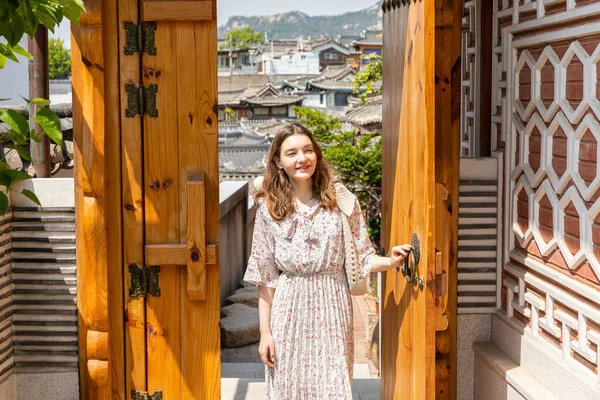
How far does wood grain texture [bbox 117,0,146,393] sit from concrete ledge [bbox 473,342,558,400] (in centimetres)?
153

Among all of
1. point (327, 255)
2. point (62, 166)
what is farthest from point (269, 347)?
point (62, 166)

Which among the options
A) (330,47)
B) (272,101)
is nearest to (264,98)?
(272,101)

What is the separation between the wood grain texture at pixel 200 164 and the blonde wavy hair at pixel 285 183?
315mm

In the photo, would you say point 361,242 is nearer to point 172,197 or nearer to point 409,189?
point 409,189

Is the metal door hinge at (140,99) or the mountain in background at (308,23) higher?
the mountain in background at (308,23)

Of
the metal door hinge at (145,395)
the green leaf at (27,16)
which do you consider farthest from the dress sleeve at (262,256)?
the green leaf at (27,16)

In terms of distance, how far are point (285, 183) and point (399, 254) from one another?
1.67 ft

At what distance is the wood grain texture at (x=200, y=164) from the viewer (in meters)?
3.46

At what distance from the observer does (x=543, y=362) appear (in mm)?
3395

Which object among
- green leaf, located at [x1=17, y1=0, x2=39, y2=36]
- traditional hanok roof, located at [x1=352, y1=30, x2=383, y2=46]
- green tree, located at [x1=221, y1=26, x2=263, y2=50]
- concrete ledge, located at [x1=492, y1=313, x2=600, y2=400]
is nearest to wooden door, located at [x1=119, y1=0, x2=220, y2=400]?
green leaf, located at [x1=17, y1=0, x2=39, y2=36]

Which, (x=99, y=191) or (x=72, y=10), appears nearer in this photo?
(x=72, y=10)

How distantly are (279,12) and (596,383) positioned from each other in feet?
571

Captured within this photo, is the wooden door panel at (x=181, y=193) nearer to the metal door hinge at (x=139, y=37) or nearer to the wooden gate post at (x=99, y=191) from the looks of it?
the metal door hinge at (x=139, y=37)

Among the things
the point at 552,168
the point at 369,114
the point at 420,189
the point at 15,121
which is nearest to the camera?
the point at 15,121
